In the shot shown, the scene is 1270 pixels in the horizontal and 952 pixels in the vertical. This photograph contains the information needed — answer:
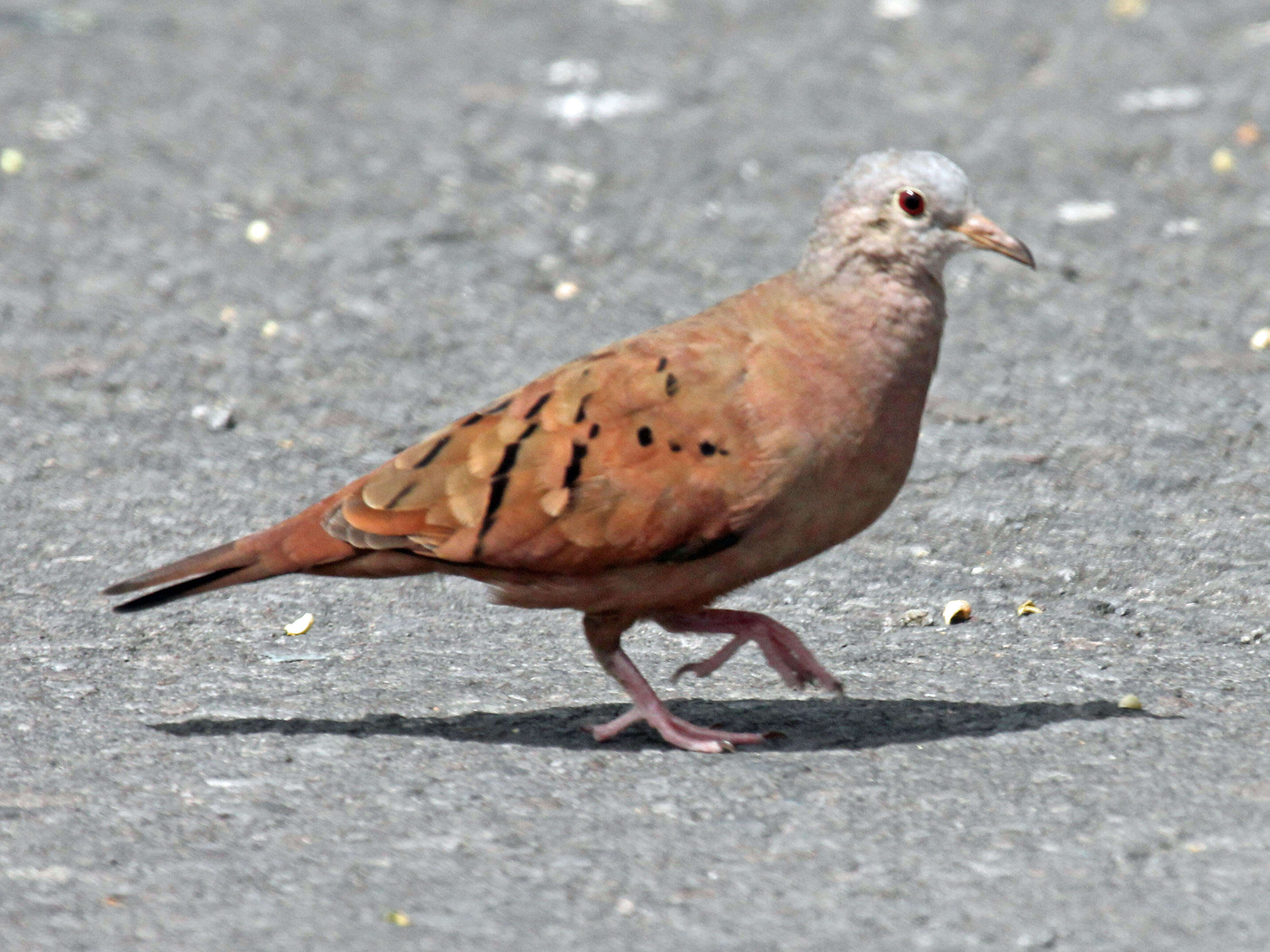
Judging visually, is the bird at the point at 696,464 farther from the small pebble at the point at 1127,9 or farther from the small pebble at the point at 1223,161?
the small pebble at the point at 1127,9

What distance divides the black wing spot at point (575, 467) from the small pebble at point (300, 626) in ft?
4.00

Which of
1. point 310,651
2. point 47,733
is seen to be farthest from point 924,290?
point 47,733

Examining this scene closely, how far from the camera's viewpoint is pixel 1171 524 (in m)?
5.28

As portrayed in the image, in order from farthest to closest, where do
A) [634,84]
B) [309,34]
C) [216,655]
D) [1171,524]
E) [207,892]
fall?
[309,34] → [634,84] → [1171,524] → [216,655] → [207,892]

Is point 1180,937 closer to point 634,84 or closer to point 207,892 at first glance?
point 207,892

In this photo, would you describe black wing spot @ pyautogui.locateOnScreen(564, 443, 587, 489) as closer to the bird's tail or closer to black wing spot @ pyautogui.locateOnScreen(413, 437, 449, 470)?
black wing spot @ pyautogui.locateOnScreen(413, 437, 449, 470)

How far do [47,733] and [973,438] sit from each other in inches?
126

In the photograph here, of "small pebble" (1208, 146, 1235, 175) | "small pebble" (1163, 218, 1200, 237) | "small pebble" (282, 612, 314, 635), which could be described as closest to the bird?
"small pebble" (282, 612, 314, 635)

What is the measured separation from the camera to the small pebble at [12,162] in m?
9.14

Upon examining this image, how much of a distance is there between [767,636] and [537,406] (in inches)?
29.1

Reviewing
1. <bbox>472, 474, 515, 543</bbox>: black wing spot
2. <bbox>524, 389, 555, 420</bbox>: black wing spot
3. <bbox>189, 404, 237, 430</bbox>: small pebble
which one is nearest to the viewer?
<bbox>472, 474, 515, 543</bbox>: black wing spot

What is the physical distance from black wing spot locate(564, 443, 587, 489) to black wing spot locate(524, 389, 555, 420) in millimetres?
162

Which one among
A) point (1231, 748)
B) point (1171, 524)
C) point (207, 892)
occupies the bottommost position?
point (207, 892)

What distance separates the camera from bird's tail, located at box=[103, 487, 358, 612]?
Result: 4.11 metres
